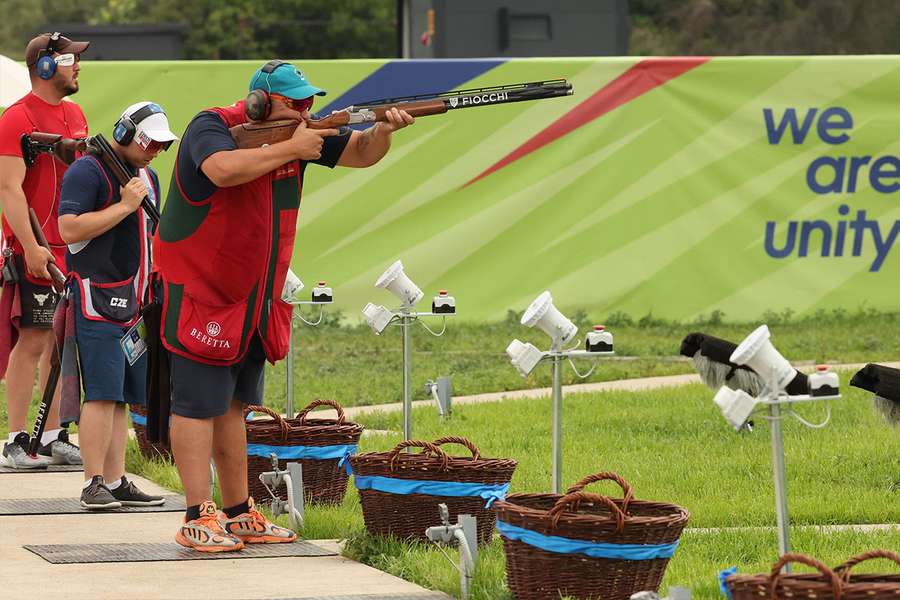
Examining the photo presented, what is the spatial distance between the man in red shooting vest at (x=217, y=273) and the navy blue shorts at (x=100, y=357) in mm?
1095

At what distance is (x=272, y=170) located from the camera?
6887 mm

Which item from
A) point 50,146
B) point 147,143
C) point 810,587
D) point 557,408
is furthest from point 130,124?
point 810,587

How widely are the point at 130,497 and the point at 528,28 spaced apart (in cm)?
1800

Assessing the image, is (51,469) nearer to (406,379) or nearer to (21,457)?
(21,457)

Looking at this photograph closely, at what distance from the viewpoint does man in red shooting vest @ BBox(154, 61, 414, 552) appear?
701cm

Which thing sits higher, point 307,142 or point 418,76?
point 418,76

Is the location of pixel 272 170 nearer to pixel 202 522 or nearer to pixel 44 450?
pixel 202 522

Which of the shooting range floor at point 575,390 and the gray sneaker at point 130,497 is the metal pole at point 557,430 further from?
the shooting range floor at point 575,390

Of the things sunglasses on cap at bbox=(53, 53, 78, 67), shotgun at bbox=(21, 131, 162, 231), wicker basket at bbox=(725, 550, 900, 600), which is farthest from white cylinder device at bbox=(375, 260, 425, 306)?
wicker basket at bbox=(725, 550, 900, 600)

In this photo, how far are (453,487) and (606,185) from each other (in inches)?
327

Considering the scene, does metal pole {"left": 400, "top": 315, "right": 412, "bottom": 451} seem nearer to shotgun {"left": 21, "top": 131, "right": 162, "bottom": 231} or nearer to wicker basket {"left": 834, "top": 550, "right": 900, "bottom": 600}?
shotgun {"left": 21, "top": 131, "right": 162, "bottom": 231}

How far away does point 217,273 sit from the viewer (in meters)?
7.02

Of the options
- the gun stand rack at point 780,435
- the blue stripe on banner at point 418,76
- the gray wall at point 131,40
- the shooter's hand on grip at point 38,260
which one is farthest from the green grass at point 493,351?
the gray wall at point 131,40

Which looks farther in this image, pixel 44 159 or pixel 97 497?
pixel 44 159
